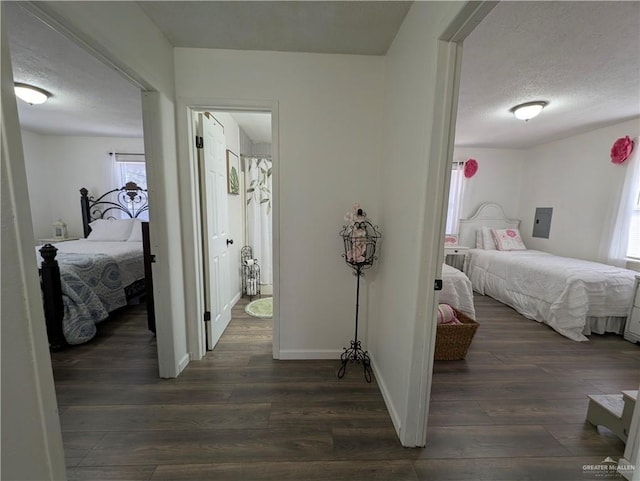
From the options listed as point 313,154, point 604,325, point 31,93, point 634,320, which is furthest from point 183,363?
point 634,320

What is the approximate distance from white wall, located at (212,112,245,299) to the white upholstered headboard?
3870 millimetres

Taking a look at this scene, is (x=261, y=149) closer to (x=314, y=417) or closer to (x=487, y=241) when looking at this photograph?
(x=314, y=417)

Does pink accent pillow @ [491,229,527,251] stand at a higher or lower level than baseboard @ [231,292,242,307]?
higher

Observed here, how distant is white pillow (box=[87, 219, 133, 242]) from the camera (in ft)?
12.8

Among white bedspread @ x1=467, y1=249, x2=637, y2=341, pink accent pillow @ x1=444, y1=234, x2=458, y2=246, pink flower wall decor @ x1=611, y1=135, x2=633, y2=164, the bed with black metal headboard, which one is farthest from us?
pink accent pillow @ x1=444, y1=234, x2=458, y2=246

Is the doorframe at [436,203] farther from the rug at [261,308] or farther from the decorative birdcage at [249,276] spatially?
A: the decorative birdcage at [249,276]

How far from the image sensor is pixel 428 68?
1.23 metres

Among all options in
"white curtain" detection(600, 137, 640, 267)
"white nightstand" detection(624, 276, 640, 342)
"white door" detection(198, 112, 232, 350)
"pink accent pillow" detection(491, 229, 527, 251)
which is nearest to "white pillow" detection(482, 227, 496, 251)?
"pink accent pillow" detection(491, 229, 527, 251)

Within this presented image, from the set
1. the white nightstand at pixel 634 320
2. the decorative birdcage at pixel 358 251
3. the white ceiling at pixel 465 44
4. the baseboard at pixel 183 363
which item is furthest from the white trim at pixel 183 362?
the white nightstand at pixel 634 320

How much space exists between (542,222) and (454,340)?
142 inches

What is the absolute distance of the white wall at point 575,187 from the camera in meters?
3.46

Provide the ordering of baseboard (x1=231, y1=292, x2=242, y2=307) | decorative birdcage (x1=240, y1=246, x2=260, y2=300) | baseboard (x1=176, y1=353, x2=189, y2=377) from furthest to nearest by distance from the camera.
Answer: decorative birdcage (x1=240, y1=246, x2=260, y2=300) < baseboard (x1=231, y1=292, x2=242, y2=307) < baseboard (x1=176, y1=353, x2=189, y2=377)

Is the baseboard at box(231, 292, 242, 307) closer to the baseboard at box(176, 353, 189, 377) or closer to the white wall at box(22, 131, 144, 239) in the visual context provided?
the baseboard at box(176, 353, 189, 377)

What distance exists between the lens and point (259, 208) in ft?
12.5
